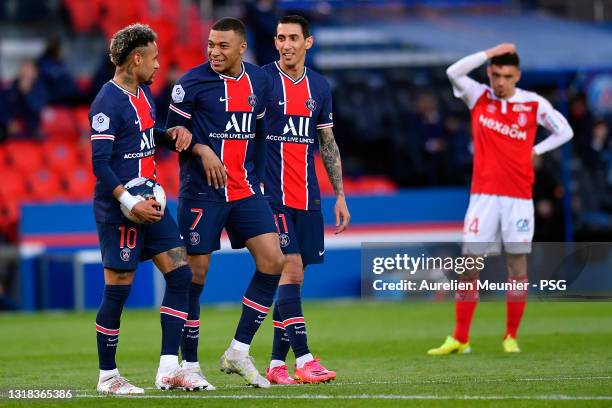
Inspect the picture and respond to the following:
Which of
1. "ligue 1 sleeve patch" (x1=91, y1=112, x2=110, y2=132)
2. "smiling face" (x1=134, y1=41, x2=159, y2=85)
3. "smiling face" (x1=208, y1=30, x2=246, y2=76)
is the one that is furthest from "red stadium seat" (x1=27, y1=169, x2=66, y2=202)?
"ligue 1 sleeve patch" (x1=91, y1=112, x2=110, y2=132)

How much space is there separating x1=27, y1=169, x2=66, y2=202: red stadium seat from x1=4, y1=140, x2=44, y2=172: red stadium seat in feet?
0.59

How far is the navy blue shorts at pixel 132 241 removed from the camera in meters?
7.80

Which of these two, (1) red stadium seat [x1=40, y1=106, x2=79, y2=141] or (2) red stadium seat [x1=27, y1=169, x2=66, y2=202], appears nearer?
(2) red stadium seat [x1=27, y1=169, x2=66, y2=202]

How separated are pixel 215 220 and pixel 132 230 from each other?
1.98 ft

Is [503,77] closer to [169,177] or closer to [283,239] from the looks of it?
[283,239]

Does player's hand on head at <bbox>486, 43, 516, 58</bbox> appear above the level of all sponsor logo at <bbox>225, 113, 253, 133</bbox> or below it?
above

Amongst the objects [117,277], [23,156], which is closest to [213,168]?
[117,277]

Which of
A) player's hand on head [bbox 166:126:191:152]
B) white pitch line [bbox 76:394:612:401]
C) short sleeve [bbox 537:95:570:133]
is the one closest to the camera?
white pitch line [bbox 76:394:612:401]

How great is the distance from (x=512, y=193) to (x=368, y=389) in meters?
3.83

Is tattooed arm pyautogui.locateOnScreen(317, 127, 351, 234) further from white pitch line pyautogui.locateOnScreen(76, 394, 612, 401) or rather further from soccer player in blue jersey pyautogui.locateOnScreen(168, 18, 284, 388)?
white pitch line pyautogui.locateOnScreen(76, 394, 612, 401)

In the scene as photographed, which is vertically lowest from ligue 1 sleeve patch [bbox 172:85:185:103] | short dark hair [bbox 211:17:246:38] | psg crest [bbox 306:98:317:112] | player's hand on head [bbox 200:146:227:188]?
player's hand on head [bbox 200:146:227:188]

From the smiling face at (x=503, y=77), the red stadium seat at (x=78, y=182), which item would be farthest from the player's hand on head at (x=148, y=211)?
the red stadium seat at (x=78, y=182)

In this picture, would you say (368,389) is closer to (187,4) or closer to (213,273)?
(213,273)

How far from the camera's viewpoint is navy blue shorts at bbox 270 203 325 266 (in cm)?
869
